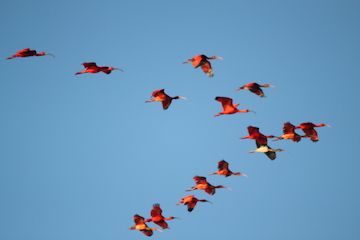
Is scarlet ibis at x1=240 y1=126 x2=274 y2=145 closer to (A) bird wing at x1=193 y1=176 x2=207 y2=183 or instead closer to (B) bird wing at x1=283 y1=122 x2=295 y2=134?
(B) bird wing at x1=283 y1=122 x2=295 y2=134

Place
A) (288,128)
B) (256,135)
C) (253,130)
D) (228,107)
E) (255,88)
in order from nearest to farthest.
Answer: (255,88), (228,107), (253,130), (256,135), (288,128)

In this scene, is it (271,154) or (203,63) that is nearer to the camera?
(203,63)

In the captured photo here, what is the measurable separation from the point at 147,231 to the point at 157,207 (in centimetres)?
233

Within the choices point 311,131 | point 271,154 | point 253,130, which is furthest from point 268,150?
point 311,131

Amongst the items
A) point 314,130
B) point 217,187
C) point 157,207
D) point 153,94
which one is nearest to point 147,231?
point 157,207

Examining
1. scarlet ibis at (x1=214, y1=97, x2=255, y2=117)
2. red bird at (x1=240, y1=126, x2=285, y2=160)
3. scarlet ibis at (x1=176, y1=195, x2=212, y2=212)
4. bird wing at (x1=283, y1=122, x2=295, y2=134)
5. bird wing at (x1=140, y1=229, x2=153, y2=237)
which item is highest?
scarlet ibis at (x1=214, y1=97, x2=255, y2=117)

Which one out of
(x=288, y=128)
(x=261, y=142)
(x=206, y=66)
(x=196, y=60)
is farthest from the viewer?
(x=261, y=142)

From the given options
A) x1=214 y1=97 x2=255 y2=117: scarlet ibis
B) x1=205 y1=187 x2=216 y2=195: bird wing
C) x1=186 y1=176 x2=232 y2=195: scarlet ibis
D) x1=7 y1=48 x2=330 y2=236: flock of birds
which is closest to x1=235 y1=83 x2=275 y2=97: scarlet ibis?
x1=7 y1=48 x2=330 y2=236: flock of birds

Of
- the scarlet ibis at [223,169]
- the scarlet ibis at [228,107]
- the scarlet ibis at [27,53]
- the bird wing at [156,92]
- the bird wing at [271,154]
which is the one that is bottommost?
the scarlet ibis at [223,169]

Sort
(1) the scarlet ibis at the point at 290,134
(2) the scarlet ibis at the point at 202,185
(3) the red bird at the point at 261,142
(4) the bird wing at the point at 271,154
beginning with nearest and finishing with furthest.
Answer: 1. (2) the scarlet ibis at the point at 202,185
2. (3) the red bird at the point at 261,142
3. (1) the scarlet ibis at the point at 290,134
4. (4) the bird wing at the point at 271,154

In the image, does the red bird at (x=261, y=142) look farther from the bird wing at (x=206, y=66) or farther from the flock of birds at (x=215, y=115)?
the bird wing at (x=206, y=66)

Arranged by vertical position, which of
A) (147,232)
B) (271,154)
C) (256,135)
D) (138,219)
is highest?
(256,135)

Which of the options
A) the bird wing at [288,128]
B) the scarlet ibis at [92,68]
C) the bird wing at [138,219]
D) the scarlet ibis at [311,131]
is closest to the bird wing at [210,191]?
the bird wing at [138,219]

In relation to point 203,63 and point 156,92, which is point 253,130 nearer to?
point 203,63
